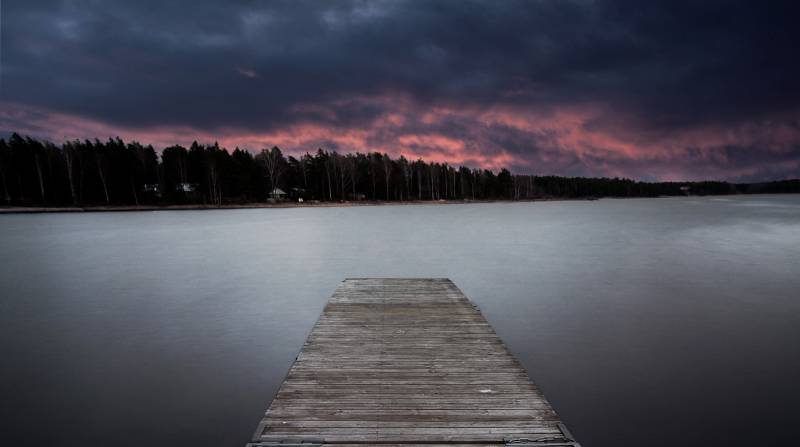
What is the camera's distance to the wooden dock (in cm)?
386

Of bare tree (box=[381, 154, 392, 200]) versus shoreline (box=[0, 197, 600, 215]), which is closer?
shoreline (box=[0, 197, 600, 215])

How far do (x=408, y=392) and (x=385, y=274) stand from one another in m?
12.4

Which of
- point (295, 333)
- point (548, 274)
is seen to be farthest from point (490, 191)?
point (295, 333)

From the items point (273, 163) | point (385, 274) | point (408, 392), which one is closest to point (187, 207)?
point (273, 163)

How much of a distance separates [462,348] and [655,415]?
285cm

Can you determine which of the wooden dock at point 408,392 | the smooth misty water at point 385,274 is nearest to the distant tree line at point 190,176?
the smooth misty water at point 385,274

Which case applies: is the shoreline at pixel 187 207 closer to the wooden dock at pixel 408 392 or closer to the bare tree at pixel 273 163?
the bare tree at pixel 273 163

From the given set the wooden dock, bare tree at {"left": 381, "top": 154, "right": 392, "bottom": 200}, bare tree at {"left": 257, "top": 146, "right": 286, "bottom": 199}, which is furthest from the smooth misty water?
bare tree at {"left": 381, "top": 154, "right": 392, "bottom": 200}

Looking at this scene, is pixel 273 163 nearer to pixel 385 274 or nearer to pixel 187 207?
pixel 187 207

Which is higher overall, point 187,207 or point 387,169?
point 387,169

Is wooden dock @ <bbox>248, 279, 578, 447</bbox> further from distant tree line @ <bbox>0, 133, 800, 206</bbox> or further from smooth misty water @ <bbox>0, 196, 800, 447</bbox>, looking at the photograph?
distant tree line @ <bbox>0, 133, 800, 206</bbox>

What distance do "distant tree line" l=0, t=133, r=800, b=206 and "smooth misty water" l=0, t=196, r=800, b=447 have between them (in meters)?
64.4

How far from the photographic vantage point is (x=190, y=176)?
270 ft

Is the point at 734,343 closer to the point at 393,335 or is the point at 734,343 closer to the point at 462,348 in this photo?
the point at 462,348
